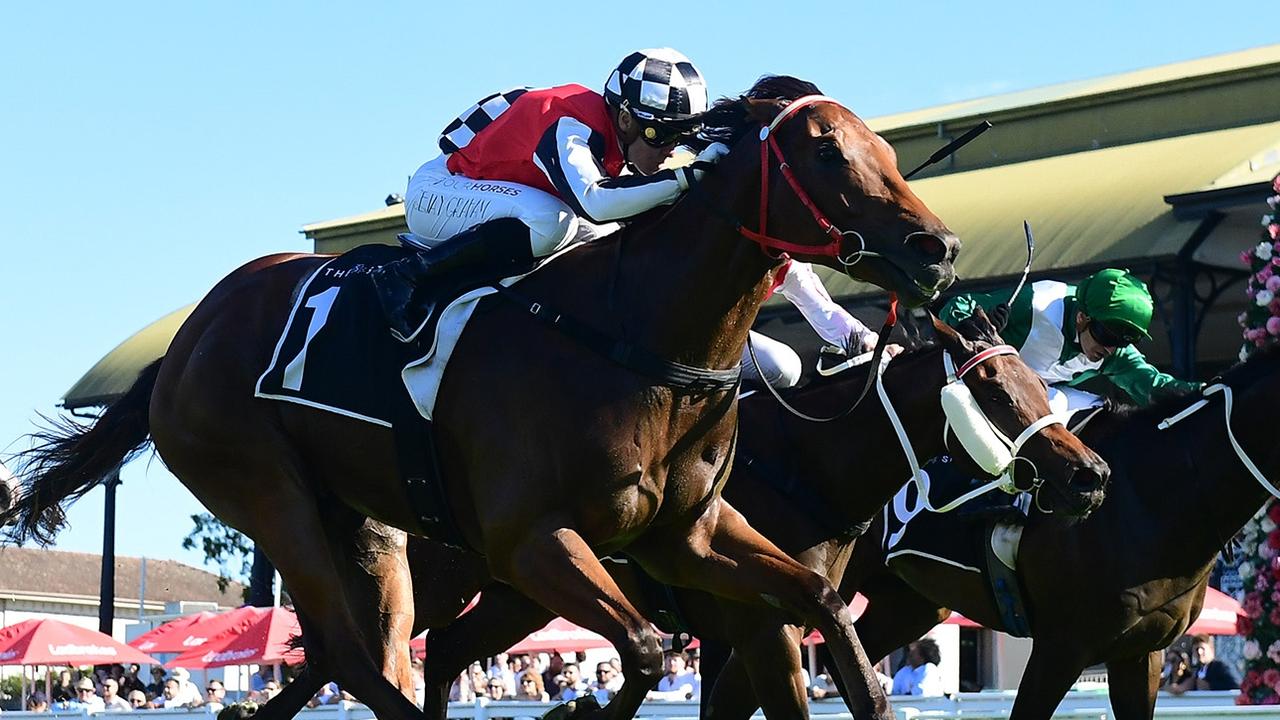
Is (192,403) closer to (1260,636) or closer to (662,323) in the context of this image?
(662,323)

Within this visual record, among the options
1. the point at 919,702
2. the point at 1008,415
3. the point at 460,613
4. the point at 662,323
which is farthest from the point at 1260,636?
the point at 662,323

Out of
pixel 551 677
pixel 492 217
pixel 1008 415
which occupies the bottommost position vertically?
pixel 551 677

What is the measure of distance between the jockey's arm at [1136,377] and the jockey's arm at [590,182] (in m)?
3.06

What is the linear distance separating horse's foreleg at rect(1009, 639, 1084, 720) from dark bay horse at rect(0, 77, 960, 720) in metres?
1.76

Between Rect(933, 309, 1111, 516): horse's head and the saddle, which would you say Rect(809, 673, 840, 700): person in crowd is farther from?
the saddle

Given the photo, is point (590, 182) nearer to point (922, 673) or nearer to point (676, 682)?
point (922, 673)

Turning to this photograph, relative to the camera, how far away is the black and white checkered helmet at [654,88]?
5.09 meters

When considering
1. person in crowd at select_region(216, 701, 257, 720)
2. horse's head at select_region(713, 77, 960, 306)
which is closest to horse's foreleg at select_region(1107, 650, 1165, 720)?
horse's head at select_region(713, 77, 960, 306)

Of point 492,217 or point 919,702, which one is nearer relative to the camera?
point 492,217

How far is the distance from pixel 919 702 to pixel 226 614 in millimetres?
9493

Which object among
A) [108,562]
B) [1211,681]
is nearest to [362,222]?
[108,562]

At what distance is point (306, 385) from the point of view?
530 centimetres

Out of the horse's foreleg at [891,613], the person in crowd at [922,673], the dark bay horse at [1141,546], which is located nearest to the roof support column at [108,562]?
the person in crowd at [922,673]

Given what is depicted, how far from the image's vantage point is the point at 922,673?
10.9 meters
